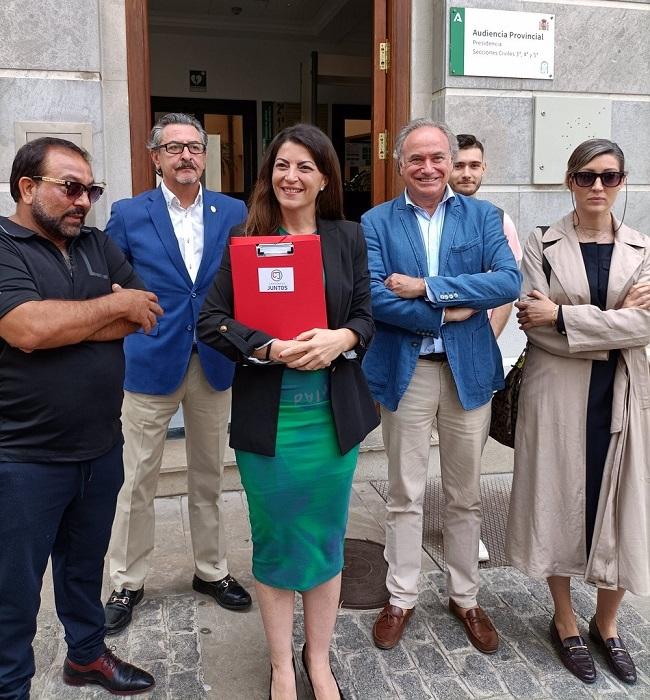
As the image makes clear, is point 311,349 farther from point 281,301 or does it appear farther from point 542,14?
point 542,14

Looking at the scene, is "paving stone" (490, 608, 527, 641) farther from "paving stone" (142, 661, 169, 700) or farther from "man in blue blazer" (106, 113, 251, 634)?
"paving stone" (142, 661, 169, 700)

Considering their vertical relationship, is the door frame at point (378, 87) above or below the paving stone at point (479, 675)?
above

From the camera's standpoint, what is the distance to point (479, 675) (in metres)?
2.91

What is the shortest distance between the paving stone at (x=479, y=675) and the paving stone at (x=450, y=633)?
0.24ft

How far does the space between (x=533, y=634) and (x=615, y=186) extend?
78.5 inches

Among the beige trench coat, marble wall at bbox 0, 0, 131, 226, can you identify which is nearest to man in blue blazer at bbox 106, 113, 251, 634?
marble wall at bbox 0, 0, 131, 226

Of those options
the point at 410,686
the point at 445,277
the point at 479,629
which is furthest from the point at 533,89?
the point at 410,686

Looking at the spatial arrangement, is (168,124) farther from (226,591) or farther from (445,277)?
(226,591)

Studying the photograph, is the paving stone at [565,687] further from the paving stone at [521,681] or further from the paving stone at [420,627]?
the paving stone at [420,627]

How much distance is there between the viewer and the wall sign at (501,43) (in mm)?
4777

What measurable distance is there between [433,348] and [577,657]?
142 centimetres

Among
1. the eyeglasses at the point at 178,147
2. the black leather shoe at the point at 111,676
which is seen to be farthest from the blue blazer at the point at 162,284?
the black leather shoe at the point at 111,676

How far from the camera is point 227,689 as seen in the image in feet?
9.23

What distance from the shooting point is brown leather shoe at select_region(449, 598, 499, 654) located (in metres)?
3.07
